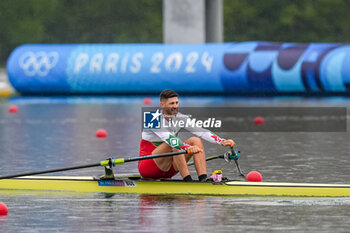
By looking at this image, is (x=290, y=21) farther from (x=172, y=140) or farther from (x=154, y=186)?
(x=154, y=186)

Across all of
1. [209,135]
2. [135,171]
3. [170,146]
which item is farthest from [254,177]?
[135,171]

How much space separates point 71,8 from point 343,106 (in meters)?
47.6

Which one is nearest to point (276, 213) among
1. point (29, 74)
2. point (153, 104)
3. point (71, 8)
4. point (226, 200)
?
point (226, 200)

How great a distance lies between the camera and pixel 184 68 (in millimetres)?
34531

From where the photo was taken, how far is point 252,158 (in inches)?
605

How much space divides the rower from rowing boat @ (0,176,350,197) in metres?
0.19

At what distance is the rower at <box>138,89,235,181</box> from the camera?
11.3 m

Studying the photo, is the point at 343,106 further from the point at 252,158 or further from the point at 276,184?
the point at 276,184

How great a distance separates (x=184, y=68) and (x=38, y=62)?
5.91 metres

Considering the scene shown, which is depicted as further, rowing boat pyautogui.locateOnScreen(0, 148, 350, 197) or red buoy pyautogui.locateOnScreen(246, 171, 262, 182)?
red buoy pyautogui.locateOnScreen(246, 171, 262, 182)

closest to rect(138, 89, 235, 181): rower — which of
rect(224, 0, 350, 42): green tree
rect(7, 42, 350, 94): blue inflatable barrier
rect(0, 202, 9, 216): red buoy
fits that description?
rect(0, 202, 9, 216): red buoy

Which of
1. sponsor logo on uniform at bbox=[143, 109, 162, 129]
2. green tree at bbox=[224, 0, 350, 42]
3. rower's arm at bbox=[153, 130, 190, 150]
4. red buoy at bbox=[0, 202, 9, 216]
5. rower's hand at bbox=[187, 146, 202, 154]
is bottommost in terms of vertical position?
red buoy at bbox=[0, 202, 9, 216]

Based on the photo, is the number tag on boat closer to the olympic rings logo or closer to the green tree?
the olympic rings logo

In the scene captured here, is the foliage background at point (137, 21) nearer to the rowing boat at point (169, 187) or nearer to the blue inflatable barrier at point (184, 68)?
the blue inflatable barrier at point (184, 68)
